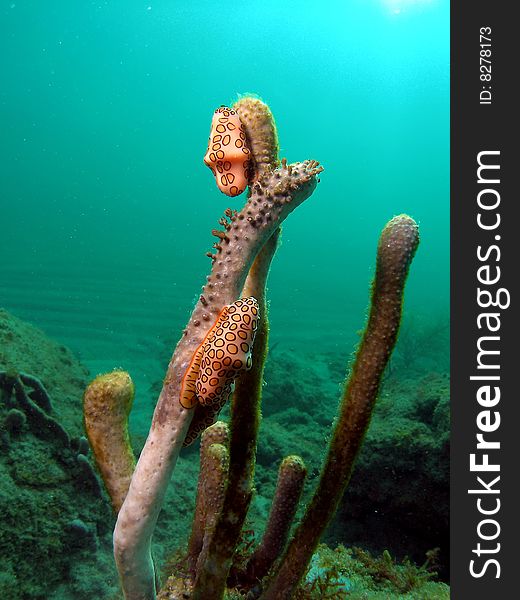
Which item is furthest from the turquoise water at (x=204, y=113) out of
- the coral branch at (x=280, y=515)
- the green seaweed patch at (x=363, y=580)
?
the coral branch at (x=280, y=515)

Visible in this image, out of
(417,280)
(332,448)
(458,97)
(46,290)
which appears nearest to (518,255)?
(458,97)

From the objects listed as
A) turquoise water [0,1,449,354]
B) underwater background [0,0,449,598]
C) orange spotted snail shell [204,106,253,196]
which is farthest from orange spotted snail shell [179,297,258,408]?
turquoise water [0,1,449,354]

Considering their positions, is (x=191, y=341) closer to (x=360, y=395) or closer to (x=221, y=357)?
(x=221, y=357)

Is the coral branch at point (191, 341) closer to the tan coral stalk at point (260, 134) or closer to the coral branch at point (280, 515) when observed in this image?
the tan coral stalk at point (260, 134)

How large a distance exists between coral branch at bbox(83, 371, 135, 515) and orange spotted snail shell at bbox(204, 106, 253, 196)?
951 millimetres

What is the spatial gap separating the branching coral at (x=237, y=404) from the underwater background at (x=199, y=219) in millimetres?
663

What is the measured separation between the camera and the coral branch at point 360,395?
1996 mm

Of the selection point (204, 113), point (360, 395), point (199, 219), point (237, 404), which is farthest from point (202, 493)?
point (204, 113)

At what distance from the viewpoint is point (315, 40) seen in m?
108

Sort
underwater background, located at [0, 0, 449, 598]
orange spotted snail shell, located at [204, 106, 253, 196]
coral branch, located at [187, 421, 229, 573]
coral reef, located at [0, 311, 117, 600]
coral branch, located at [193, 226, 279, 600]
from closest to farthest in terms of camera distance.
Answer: orange spotted snail shell, located at [204, 106, 253, 196] → coral branch, located at [193, 226, 279, 600] → coral branch, located at [187, 421, 229, 573] → coral reef, located at [0, 311, 117, 600] → underwater background, located at [0, 0, 449, 598]

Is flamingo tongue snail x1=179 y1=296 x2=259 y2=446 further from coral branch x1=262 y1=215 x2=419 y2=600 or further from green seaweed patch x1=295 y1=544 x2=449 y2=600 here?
green seaweed patch x1=295 y1=544 x2=449 y2=600

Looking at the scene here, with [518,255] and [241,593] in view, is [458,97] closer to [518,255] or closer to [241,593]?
[518,255]

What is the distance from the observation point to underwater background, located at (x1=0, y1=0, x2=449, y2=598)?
4.69 m

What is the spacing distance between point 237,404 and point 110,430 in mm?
635
